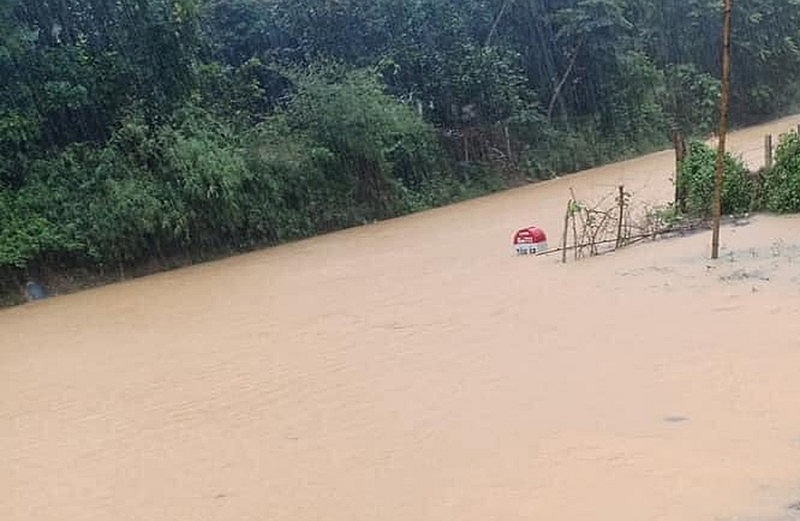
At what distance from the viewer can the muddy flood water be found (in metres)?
5.65

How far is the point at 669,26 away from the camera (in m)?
33.8

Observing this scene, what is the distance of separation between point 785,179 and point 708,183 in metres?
1.09

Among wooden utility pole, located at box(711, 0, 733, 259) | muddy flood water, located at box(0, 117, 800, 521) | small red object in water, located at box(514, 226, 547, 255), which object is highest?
wooden utility pole, located at box(711, 0, 733, 259)

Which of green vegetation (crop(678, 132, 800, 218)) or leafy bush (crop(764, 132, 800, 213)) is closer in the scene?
leafy bush (crop(764, 132, 800, 213))

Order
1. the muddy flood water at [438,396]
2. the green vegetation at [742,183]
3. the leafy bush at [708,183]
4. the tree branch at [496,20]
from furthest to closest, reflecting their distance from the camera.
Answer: the tree branch at [496,20]
the leafy bush at [708,183]
the green vegetation at [742,183]
the muddy flood water at [438,396]

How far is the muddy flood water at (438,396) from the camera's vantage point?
223 inches

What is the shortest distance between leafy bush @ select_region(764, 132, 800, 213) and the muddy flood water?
0.40 metres

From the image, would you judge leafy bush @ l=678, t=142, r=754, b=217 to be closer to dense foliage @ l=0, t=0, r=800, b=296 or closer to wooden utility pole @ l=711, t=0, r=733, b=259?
dense foliage @ l=0, t=0, r=800, b=296

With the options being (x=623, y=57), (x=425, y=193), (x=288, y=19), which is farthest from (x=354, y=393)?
(x=623, y=57)

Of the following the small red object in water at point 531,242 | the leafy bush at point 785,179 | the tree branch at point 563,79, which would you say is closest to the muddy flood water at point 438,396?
the small red object in water at point 531,242

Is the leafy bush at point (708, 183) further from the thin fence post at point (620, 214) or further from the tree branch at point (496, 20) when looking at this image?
the tree branch at point (496, 20)

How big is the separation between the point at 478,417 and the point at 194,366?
3883 mm

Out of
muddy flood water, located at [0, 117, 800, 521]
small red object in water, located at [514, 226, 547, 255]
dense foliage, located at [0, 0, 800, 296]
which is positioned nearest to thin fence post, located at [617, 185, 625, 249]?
muddy flood water, located at [0, 117, 800, 521]

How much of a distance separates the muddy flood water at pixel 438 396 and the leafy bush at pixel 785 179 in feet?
1.32
